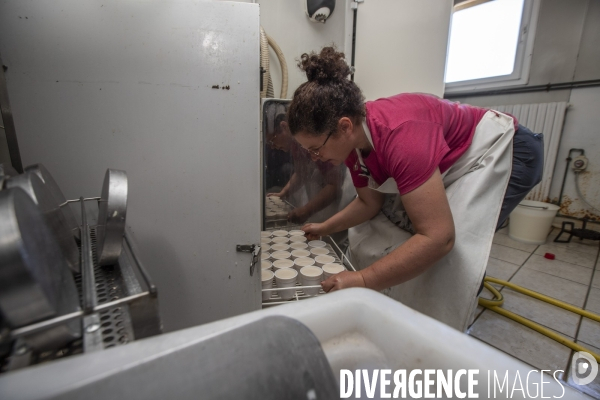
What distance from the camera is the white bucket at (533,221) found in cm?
236

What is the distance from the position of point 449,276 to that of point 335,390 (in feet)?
2.67

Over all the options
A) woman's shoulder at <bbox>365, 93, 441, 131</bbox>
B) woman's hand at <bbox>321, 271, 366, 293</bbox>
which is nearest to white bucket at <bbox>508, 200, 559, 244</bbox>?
woman's shoulder at <bbox>365, 93, 441, 131</bbox>

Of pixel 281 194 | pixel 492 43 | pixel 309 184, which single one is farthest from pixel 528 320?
pixel 492 43

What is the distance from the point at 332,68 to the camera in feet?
2.69

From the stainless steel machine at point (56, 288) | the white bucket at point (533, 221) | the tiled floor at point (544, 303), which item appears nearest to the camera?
the stainless steel machine at point (56, 288)

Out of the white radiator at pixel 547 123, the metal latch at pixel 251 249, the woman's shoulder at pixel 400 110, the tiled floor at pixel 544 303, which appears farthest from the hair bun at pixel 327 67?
the white radiator at pixel 547 123

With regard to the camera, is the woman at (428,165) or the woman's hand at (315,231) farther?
the woman's hand at (315,231)

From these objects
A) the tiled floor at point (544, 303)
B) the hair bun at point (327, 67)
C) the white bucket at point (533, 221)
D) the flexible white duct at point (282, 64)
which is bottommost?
the tiled floor at point (544, 303)

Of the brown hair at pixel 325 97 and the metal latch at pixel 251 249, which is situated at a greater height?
the brown hair at pixel 325 97

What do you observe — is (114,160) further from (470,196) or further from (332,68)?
(470,196)

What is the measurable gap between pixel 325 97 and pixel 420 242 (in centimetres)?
53

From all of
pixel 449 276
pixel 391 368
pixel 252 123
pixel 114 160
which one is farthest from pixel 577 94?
pixel 114 160

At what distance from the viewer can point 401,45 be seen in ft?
4.75

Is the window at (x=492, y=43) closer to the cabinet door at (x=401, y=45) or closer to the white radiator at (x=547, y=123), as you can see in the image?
the white radiator at (x=547, y=123)
